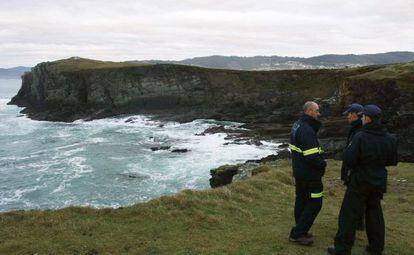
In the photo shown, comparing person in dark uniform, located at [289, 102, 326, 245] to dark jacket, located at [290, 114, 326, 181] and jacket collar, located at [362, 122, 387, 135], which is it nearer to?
dark jacket, located at [290, 114, 326, 181]

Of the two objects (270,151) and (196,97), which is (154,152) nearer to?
(270,151)

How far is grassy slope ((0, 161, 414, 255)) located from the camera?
984 centimetres

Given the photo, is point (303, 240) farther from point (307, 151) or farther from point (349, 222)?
point (307, 151)

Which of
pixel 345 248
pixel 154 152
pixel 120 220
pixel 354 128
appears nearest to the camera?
pixel 345 248

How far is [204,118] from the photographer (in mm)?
70125

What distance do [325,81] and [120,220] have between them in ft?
213

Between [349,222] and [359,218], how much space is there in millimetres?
218

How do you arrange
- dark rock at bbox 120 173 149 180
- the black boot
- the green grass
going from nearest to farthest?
the black boot → dark rock at bbox 120 173 149 180 → the green grass

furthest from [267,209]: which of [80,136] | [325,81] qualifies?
[325,81]

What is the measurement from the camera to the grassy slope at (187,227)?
984 cm

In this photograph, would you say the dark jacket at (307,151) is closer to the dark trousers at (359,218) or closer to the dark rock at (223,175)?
the dark trousers at (359,218)


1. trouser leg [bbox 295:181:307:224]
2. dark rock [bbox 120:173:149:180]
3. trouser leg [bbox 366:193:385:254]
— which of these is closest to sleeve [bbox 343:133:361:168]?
trouser leg [bbox 366:193:385:254]

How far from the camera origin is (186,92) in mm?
77625

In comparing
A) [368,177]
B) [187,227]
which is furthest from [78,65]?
[368,177]
